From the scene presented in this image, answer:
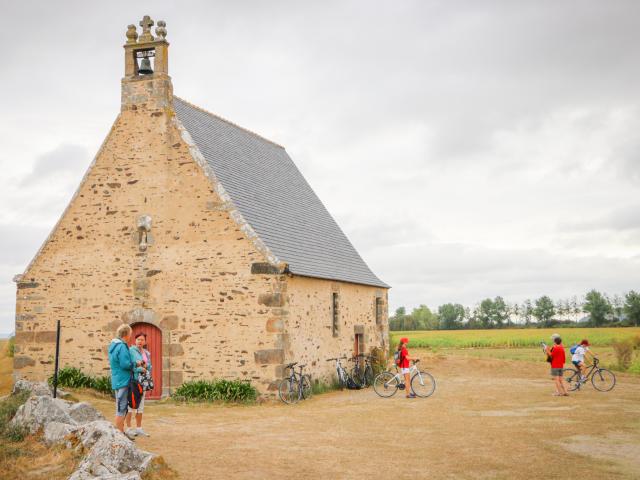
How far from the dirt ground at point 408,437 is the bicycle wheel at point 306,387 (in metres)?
0.29

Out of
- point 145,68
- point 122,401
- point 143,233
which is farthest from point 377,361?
point 122,401

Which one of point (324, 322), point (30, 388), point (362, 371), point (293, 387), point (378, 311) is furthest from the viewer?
point (378, 311)

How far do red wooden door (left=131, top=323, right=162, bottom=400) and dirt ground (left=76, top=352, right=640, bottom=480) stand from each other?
1052mm

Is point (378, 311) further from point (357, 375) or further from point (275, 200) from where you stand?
point (275, 200)

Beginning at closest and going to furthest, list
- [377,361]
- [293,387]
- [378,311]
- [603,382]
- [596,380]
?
[293,387] < [603,382] < [596,380] < [377,361] < [378,311]

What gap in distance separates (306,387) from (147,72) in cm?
1029

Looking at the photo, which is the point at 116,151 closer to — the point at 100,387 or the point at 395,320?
the point at 100,387

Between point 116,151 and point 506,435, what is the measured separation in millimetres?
13502

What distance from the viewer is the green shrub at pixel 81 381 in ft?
58.6

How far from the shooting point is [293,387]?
1697 cm

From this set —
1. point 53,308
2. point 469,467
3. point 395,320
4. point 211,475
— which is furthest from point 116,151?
point 395,320

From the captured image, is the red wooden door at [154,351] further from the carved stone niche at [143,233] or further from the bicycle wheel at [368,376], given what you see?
the bicycle wheel at [368,376]

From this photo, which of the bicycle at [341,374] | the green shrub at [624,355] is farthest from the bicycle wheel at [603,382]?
the bicycle at [341,374]

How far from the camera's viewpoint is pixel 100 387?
1788cm
